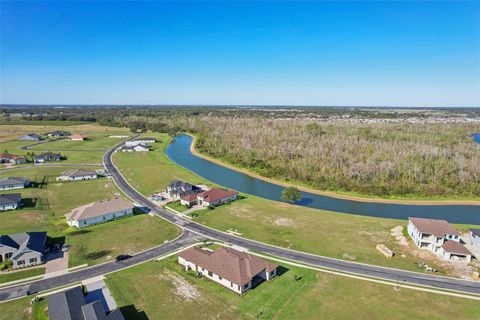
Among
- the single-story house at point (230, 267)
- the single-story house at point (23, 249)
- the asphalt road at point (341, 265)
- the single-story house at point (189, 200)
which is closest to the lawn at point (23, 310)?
the single-story house at point (23, 249)

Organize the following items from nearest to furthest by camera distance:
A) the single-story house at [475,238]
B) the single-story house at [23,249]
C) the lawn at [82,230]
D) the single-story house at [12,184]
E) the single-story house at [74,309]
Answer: the single-story house at [74,309] → the single-story house at [23,249] → the lawn at [82,230] → the single-story house at [475,238] → the single-story house at [12,184]

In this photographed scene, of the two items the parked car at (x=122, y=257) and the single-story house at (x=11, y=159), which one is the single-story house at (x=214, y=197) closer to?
the parked car at (x=122, y=257)

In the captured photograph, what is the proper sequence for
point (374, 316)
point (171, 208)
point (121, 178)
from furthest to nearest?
point (121, 178) < point (171, 208) < point (374, 316)

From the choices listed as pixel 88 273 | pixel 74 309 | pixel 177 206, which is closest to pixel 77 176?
pixel 177 206

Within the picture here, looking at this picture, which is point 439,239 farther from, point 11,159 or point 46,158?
point 11,159

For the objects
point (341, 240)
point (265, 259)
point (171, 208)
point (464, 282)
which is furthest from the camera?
point (171, 208)

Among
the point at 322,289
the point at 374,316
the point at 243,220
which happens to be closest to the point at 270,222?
the point at 243,220

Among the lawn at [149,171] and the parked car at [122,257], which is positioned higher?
the lawn at [149,171]

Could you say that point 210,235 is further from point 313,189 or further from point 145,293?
point 313,189
